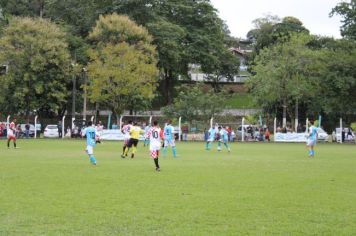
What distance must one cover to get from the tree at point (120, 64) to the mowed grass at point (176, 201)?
38097mm

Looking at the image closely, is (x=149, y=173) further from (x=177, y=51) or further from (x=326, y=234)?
(x=177, y=51)

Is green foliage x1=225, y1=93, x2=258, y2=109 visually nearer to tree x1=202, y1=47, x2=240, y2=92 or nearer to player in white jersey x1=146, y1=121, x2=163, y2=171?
tree x1=202, y1=47, x2=240, y2=92

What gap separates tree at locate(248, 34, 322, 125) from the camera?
194 feet

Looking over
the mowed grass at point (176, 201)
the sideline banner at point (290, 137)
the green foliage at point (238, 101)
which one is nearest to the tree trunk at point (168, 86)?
the green foliage at point (238, 101)

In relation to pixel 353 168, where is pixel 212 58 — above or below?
above

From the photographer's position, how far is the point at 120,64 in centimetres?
5878

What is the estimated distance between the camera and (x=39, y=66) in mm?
58375

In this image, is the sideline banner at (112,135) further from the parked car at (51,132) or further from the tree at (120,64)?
the parked car at (51,132)

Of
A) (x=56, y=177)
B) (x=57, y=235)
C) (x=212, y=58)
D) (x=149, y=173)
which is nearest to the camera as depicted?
(x=57, y=235)

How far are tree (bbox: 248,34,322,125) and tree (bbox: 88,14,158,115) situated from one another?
11.2 meters

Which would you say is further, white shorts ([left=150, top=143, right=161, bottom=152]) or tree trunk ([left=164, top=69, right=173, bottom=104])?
tree trunk ([left=164, top=69, right=173, bottom=104])

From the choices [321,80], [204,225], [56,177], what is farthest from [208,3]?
[204,225]

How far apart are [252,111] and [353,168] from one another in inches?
2176

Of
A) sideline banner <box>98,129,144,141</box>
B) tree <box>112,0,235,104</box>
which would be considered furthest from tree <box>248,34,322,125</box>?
sideline banner <box>98,129,144,141</box>
